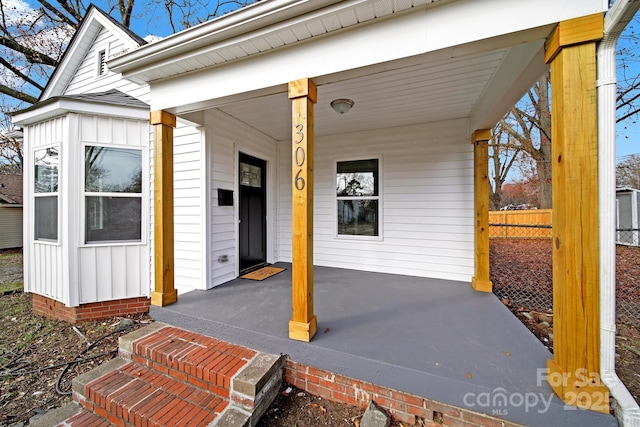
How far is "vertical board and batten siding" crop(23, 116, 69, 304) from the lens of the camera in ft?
11.6

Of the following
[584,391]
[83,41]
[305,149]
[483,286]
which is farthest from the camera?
[83,41]

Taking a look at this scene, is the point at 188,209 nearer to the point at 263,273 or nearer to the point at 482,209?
the point at 263,273

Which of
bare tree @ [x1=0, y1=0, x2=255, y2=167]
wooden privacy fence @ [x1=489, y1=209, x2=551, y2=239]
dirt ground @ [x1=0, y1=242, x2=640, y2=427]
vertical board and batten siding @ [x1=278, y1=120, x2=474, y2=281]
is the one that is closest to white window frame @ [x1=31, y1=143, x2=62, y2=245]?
dirt ground @ [x1=0, y1=242, x2=640, y2=427]

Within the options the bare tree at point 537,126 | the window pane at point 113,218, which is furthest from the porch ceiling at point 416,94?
the bare tree at point 537,126

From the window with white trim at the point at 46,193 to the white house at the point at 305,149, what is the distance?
0.11ft

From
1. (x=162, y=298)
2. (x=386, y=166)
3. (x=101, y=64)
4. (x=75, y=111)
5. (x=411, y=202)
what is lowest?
(x=162, y=298)

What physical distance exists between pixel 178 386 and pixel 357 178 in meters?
3.72

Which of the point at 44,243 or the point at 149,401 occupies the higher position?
the point at 44,243

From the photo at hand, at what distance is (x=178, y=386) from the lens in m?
2.03

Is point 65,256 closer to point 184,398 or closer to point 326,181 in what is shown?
point 184,398

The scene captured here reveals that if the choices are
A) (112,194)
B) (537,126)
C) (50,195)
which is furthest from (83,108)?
(537,126)

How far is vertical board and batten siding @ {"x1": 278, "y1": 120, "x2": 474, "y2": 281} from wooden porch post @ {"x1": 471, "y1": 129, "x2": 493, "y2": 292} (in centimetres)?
36

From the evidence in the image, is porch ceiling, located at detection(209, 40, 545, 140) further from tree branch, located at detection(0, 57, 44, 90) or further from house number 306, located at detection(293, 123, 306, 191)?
tree branch, located at detection(0, 57, 44, 90)

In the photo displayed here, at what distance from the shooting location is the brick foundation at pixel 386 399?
1632 millimetres
